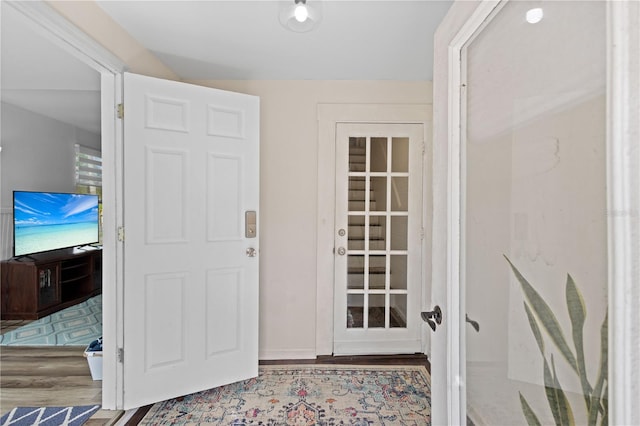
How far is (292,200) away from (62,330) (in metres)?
2.63

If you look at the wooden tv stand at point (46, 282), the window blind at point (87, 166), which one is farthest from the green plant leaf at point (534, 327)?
the window blind at point (87, 166)

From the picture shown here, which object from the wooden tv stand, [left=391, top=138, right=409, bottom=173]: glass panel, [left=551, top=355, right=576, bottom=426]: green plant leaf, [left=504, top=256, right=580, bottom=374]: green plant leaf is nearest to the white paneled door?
[left=391, top=138, right=409, bottom=173]: glass panel

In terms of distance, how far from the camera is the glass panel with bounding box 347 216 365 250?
9.05 ft

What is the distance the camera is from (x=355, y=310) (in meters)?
2.78

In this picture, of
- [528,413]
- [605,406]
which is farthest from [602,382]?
[528,413]

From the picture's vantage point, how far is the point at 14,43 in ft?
7.18

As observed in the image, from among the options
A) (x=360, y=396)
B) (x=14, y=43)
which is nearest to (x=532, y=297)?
(x=360, y=396)

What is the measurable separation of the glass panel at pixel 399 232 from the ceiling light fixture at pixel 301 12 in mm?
1770

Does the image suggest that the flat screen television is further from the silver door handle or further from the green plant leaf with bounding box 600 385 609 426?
the green plant leaf with bounding box 600 385 609 426

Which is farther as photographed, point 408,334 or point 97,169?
point 97,169

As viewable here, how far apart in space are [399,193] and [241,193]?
1322 mm

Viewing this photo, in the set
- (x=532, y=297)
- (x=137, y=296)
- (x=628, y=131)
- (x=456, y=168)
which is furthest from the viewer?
(x=137, y=296)

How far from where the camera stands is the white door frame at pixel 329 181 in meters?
2.69

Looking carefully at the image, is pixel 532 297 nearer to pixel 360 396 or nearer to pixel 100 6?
pixel 360 396
